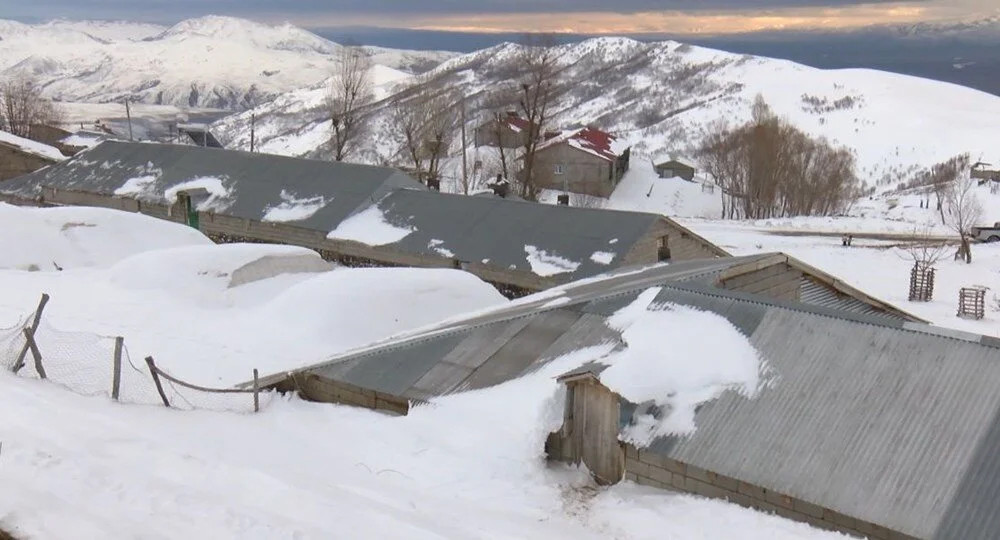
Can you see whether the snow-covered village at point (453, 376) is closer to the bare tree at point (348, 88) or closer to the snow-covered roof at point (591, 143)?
the bare tree at point (348, 88)

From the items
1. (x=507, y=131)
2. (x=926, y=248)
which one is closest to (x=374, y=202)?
(x=926, y=248)

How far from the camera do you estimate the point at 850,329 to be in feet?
35.2

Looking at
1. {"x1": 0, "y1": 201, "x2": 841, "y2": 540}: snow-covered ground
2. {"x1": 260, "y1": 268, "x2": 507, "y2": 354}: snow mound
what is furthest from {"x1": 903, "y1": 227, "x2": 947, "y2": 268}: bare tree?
{"x1": 0, "y1": 201, "x2": 841, "y2": 540}: snow-covered ground

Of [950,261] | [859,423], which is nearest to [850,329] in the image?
[859,423]

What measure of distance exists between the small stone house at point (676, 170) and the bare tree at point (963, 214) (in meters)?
19.8

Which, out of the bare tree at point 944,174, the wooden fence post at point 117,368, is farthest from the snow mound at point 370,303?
the bare tree at point 944,174

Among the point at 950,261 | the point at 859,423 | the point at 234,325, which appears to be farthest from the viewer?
the point at 950,261

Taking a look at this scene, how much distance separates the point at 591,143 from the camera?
66500 millimetres

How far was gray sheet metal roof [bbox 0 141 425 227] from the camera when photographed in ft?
101

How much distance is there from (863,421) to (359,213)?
884 inches

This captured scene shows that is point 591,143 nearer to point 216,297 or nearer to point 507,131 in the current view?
point 507,131

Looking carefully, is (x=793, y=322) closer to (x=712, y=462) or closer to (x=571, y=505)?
(x=712, y=462)

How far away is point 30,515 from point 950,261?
3840 cm

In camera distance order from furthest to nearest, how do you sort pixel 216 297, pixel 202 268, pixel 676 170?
1. pixel 676 170
2. pixel 202 268
3. pixel 216 297
